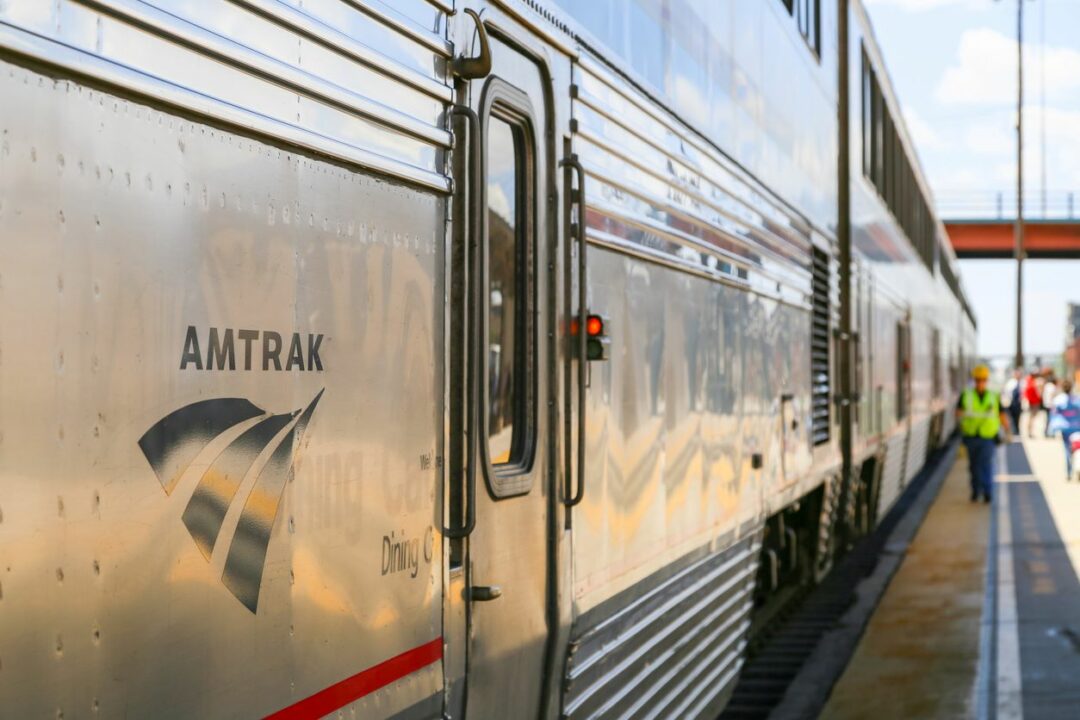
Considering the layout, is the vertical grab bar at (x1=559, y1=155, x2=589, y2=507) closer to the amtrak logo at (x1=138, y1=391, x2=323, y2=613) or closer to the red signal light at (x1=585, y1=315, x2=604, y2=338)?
the red signal light at (x1=585, y1=315, x2=604, y2=338)

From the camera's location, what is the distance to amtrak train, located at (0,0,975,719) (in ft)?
6.98

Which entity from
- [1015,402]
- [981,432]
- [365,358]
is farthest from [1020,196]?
[365,358]

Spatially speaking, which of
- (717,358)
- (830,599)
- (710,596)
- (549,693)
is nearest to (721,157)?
(717,358)

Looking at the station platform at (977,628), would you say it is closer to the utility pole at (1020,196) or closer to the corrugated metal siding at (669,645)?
the corrugated metal siding at (669,645)

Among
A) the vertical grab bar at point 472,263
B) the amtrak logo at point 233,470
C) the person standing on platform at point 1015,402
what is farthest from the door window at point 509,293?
the person standing on platform at point 1015,402

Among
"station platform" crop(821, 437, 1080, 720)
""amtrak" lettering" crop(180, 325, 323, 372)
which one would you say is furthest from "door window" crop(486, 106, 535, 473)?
"station platform" crop(821, 437, 1080, 720)

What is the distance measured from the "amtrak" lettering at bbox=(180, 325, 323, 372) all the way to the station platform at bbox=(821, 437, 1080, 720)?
532 centimetres

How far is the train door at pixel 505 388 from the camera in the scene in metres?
3.44

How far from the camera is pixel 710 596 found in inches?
233

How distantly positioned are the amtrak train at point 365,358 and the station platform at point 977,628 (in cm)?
201

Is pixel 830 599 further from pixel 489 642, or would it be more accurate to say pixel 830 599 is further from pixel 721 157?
pixel 489 642

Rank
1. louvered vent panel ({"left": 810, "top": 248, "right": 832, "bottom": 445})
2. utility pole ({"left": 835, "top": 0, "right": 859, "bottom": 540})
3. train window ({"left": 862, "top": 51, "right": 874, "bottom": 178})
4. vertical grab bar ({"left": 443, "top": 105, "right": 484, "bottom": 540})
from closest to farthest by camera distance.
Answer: vertical grab bar ({"left": 443, "top": 105, "right": 484, "bottom": 540}), louvered vent panel ({"left": 810, "top": 248, "right": 832, "bottom": 445}), utility pole ({"left": 835, "top": 0, "right": 859, "bottom": 540}), train window ({"left": 862, "top": 51, "right": 874, "bottom": 178})

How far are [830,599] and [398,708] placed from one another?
838 centimetres

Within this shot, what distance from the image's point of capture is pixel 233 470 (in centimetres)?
248
